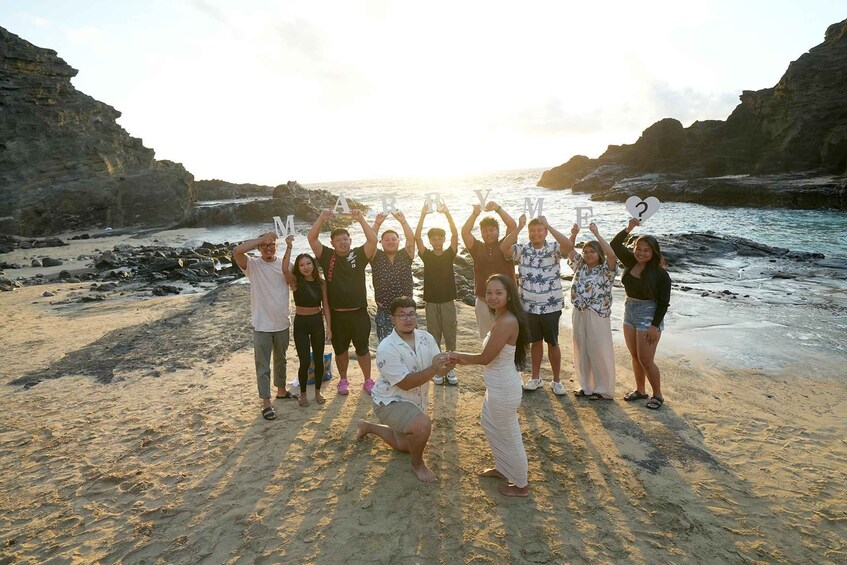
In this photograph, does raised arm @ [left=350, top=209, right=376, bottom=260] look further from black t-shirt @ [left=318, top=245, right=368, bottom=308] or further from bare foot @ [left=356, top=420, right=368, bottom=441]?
bare foot @ [left=356, top=420, right=368, bottom=441]

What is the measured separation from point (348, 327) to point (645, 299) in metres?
3.42

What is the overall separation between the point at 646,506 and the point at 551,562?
3.46 feet

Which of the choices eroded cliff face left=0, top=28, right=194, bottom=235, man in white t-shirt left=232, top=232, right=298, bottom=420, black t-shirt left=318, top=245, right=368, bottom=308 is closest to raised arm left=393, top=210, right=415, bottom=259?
black t-shirt left=318, top=245, right=368, bottom=308

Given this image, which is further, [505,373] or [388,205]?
[388,205]

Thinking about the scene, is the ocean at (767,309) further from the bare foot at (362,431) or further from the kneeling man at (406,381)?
the bare foot at (362,431)

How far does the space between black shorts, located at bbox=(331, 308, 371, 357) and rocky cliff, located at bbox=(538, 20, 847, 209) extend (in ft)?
120

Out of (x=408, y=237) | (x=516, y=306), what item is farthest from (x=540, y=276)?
Result: (x=516, y=306)

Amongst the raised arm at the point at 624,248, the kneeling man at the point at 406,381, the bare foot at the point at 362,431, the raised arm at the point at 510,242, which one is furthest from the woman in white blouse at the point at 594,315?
the bare foot at the point at 362,431

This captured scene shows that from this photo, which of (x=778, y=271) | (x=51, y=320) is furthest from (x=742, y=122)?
(x=51, y=320)

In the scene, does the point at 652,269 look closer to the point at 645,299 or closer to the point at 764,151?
the point at 645,299

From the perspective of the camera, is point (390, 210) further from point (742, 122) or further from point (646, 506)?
point (742, 122)

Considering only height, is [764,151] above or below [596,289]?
above

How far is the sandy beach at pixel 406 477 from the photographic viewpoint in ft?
10.5

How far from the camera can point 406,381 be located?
3.64 metres
